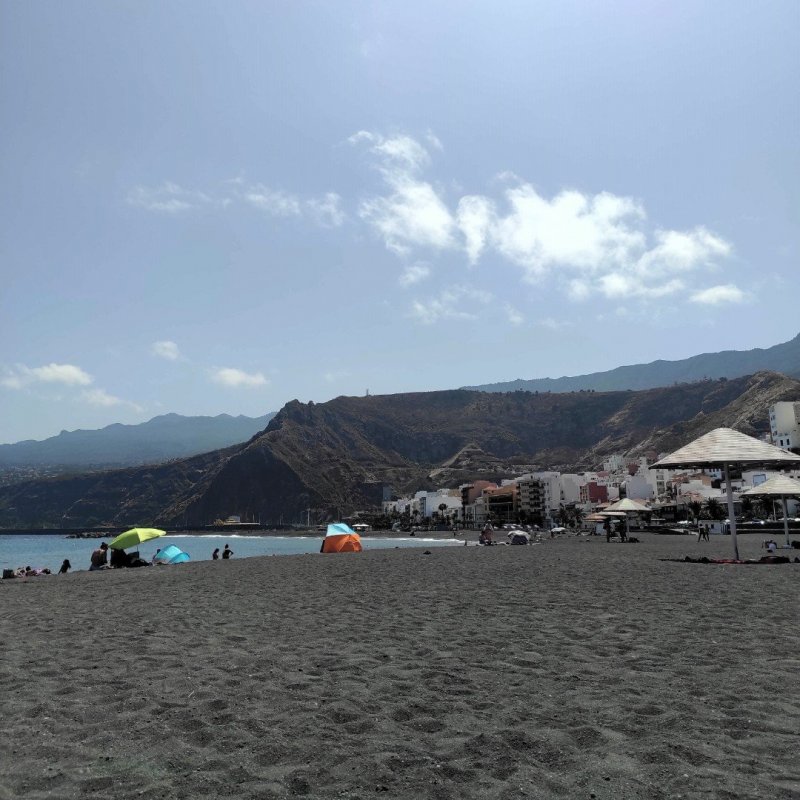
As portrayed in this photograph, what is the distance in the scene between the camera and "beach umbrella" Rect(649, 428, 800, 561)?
17491mm

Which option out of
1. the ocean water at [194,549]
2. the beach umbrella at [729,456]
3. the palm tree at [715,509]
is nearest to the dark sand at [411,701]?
the beach umbrella at [729,456]

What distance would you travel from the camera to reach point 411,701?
17.5 ft

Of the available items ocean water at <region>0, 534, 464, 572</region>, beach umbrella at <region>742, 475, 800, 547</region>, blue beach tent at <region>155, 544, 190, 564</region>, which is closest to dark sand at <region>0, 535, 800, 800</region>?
beach umbrella at <region>742, 475, 800, 547</region>

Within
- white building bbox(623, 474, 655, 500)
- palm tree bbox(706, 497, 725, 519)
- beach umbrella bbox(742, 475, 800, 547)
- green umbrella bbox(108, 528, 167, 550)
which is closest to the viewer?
beach umbrella bbox(742, 475, 800, 547)

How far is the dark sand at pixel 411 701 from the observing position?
3813 mm

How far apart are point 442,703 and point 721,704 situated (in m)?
2.23

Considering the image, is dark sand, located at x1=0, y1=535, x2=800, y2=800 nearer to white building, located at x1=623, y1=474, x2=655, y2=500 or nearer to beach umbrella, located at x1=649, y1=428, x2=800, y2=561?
beach umbrella, located at x1=649, y1=428, x2=800, y2=561

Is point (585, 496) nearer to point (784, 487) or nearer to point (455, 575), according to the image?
point (784, 487)

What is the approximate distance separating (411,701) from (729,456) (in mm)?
15437

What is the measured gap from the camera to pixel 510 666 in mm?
6473

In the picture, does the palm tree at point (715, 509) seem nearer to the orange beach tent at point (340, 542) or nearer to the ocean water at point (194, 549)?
the ocean water at point (194, 549)

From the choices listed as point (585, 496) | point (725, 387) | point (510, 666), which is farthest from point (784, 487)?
point (725, 387)

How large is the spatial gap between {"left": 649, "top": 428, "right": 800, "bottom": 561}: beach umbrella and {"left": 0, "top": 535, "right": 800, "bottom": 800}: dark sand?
735 cm

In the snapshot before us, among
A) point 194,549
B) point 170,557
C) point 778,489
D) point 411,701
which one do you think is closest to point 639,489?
point 194,549
